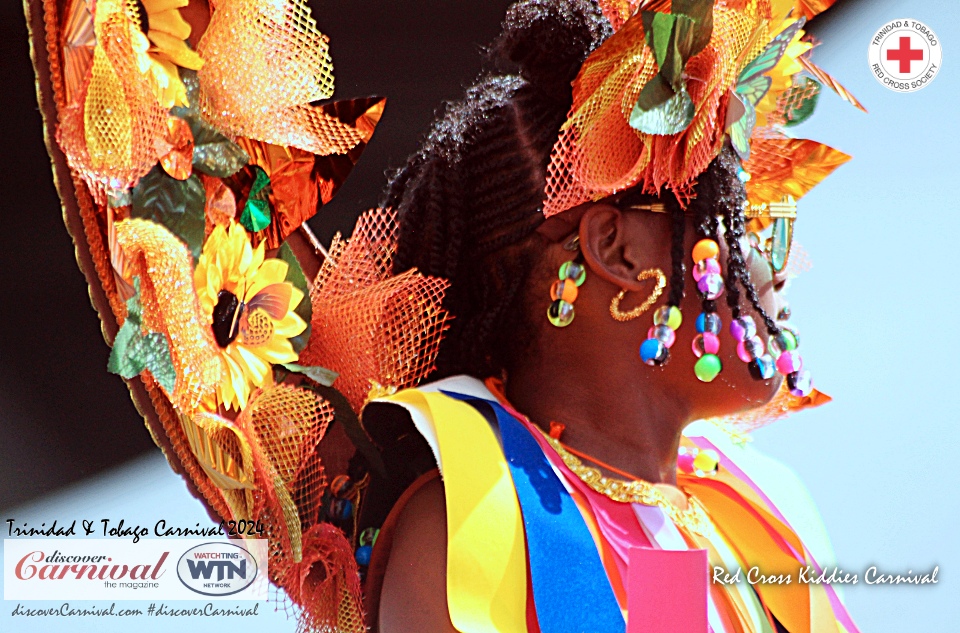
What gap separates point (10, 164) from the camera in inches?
53.0

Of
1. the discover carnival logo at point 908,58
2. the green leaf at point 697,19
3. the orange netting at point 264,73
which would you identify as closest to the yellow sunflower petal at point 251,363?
the orange netting at point 264,73

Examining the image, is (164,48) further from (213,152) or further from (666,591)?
(666,591)

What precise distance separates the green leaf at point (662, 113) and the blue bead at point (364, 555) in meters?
0.51

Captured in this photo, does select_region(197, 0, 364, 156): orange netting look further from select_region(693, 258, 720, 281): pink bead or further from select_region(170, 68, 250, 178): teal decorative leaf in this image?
select_region(693, 258, 720, 281): pink bead

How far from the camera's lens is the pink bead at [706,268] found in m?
1.10

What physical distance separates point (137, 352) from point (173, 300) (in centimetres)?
6

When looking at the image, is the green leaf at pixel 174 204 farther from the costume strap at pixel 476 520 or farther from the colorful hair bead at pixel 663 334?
the colorful hair bead at pixel 663 334

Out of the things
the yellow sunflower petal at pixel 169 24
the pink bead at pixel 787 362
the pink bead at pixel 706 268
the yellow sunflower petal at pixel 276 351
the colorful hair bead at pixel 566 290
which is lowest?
the pink bead at pixel 787 362

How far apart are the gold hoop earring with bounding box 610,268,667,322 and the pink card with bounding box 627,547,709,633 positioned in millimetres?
262

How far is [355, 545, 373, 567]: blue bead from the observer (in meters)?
1.08

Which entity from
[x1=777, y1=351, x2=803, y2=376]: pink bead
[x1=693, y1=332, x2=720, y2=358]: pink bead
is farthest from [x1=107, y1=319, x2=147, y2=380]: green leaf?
[x1=777, y1=351, x2=803, y2=376]: pink bead

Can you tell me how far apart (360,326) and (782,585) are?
1.98 feet

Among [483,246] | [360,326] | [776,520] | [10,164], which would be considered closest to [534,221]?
[483,246]

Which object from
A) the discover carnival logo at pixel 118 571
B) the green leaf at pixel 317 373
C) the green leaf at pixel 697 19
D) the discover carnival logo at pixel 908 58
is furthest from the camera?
the discover carnival logo at pixel 908 58
